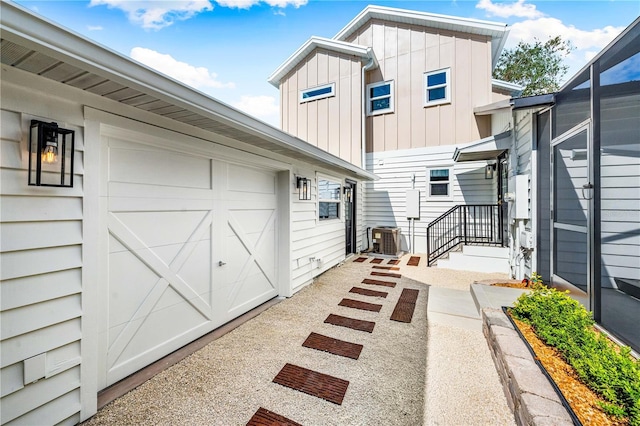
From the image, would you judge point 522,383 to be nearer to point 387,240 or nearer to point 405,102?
point 387,240

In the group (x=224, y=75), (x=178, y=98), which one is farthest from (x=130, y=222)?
(x=224, y=75)

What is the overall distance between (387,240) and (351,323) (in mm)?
4820

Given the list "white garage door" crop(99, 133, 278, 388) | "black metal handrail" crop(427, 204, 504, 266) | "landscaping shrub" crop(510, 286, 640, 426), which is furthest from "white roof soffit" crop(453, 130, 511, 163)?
"white garage door" crop(99, 133, 278, 388)

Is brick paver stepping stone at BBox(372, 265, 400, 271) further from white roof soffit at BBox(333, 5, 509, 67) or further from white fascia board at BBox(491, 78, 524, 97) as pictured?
white roof soffit at BBox(333, 5, 509, 67)

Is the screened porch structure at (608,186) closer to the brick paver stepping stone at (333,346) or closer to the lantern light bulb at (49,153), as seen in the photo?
the brick paver stepping stone at (333,346)

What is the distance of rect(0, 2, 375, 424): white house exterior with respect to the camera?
154 centimetres

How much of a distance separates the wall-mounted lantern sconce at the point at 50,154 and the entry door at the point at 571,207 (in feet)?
15.0

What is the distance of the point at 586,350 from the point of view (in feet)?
6.21

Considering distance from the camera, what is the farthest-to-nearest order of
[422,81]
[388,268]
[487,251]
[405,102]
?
[405,102] → [422,81] → [388,268] → [487,251]

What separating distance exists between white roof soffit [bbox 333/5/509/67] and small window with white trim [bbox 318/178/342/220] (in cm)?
588

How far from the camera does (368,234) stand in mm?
8852

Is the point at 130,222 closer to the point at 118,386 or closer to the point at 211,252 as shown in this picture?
the point at 211,252

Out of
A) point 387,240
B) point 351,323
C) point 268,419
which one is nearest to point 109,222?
point 268,419

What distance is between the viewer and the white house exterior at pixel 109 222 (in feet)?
5.04
